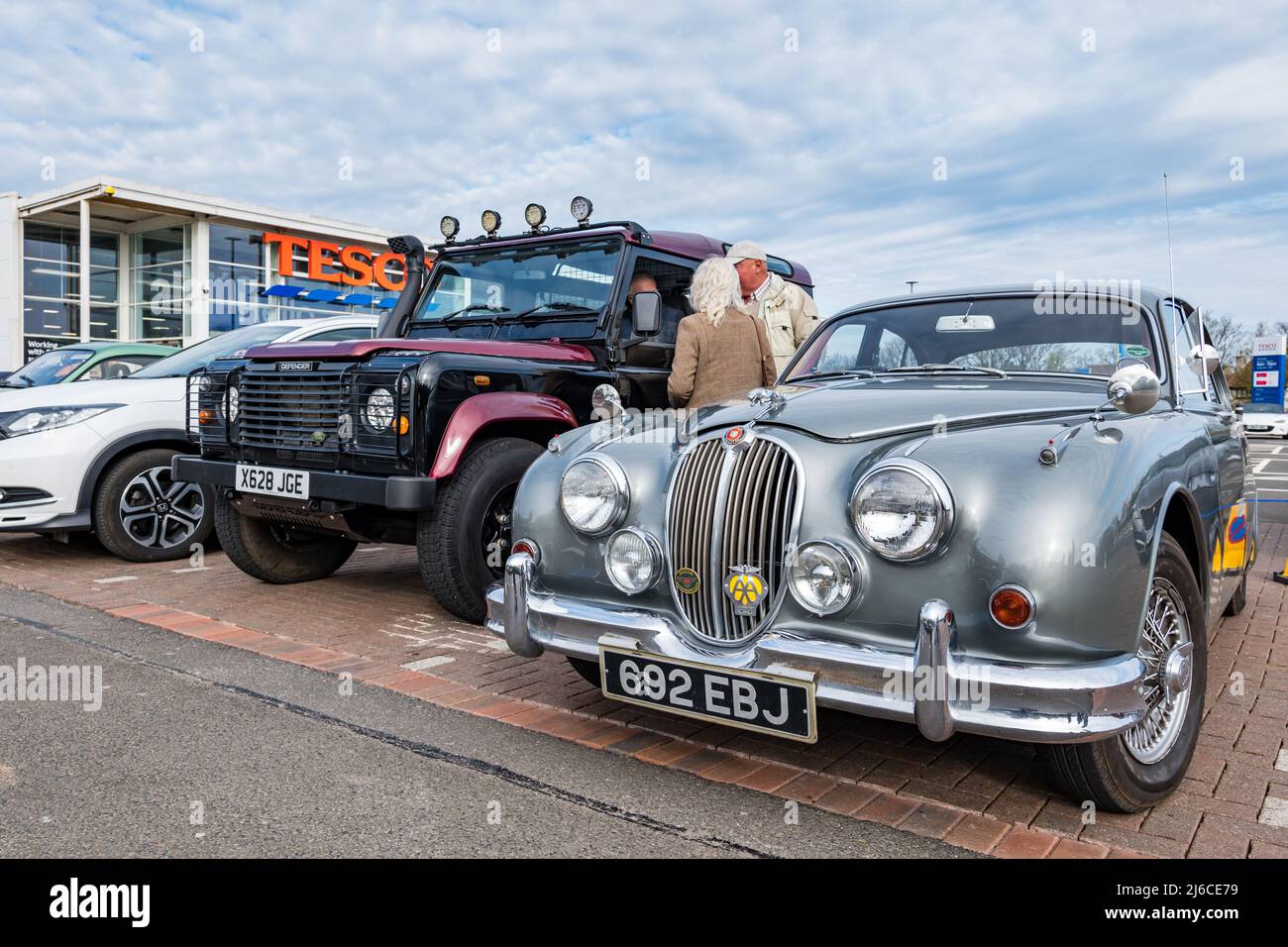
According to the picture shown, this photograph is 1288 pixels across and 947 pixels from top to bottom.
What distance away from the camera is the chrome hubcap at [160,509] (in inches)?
267

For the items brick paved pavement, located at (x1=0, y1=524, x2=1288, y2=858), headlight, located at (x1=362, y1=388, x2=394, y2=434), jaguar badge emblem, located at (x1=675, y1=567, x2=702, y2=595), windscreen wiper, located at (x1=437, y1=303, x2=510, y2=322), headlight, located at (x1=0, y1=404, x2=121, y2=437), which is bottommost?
brick paved pavement, located at (x1=0, y1=524, x2=1288, y2=858)

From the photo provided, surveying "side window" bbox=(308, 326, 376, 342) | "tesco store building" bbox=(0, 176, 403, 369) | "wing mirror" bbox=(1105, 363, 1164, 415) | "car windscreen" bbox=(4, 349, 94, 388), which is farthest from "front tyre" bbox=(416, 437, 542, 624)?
"tesco store building" bbox=(0, 176, 403, 369)

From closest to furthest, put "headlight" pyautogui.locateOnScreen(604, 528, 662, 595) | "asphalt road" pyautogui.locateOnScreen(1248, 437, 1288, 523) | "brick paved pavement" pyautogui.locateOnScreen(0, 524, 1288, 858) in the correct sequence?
"brick paved pavement" pyautogui.locateOnScreen(0, 524, 1288, 858) → "headlight" pyautogui.locateOnScreen(604, 528, 662, 595) → "asphalt road" pyautogui.locateOnScreen(1248, 437, 1288, 523)

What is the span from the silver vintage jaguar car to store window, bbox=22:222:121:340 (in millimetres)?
31737

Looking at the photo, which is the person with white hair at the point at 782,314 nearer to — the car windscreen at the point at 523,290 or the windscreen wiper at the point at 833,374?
the car windscreen at the point at 523,290

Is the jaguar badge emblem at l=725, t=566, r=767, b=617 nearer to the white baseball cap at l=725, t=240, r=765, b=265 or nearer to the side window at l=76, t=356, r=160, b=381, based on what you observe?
the white baseball cap at l=725, t=240, r=765, b=265

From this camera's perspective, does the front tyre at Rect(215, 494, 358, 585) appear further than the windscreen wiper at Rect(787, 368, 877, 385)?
Yes

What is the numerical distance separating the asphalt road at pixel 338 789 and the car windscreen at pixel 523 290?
269 cm

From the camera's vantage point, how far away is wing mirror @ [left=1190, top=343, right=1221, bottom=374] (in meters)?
4.33

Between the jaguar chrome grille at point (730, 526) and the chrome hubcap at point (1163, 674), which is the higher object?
the jaguar chrome grille at point (730, 526)

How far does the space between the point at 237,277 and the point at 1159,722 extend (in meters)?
31.2

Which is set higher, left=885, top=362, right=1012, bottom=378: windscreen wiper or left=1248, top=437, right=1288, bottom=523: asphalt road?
left=885, top=362, right=1012, bottom=378: windscreen wiper

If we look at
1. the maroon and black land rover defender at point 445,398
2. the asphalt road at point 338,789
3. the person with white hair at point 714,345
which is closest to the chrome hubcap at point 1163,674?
the asphalt road at point 338,789
